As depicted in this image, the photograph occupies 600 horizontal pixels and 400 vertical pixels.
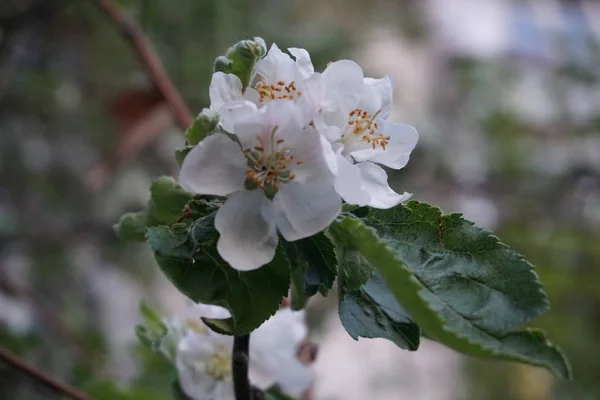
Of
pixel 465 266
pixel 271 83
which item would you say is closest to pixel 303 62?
pixel 271 83

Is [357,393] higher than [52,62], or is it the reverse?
[52,62]

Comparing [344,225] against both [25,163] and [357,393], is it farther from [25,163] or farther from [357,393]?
[357,393]

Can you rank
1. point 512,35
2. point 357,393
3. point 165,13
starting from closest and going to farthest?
point 165,13 → point 357,393 → point 512,35

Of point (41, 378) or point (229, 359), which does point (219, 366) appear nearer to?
point (229, 359)

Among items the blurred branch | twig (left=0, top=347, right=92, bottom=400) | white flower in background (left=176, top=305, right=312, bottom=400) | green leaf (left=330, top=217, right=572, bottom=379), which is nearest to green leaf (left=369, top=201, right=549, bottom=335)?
green leaf (left=330, top=217, right=572, bottom=379)

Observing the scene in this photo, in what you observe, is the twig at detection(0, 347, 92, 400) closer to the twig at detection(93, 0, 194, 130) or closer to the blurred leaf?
the blurred leaf

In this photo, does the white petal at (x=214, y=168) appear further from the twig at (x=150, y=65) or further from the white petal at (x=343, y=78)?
the twig at (x=150, y=65)

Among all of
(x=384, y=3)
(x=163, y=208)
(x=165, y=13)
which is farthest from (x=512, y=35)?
(x=163, y=208)
